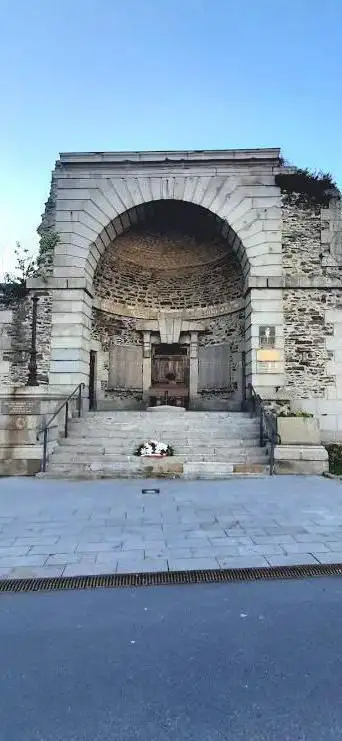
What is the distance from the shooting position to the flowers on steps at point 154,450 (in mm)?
8539

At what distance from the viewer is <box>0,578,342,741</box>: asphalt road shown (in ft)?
5.68

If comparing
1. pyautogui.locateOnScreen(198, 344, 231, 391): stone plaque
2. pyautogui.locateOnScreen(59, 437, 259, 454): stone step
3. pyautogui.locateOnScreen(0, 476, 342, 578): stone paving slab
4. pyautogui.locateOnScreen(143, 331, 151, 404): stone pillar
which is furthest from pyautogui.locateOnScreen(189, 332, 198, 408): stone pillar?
pyautogui.locateOnScreen(0, 476, 342, 578): stone paving slab

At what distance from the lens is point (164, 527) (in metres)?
4.62

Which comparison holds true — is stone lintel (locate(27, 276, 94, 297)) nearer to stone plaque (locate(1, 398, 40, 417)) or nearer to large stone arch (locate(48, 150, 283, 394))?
large stone arch (locate(48, 150, 283, 394))

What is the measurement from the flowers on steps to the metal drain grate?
16.9 ft

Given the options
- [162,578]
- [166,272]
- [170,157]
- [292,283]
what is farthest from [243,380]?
[162,578]

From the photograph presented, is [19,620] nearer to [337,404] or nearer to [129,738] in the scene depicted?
[129,738]

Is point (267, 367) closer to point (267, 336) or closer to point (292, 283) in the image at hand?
point (267, 336)

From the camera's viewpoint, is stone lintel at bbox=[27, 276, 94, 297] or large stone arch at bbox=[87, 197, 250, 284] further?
large stone arch at bbox=[87, 197, 250, 284]

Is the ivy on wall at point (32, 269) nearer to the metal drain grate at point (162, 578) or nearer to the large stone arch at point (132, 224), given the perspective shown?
the large stone arch at point (132, 224)

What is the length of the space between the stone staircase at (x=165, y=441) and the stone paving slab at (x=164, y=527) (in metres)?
0.97

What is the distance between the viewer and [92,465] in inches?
328

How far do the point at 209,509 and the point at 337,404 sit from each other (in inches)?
310

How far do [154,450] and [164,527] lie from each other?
404 centimetres
